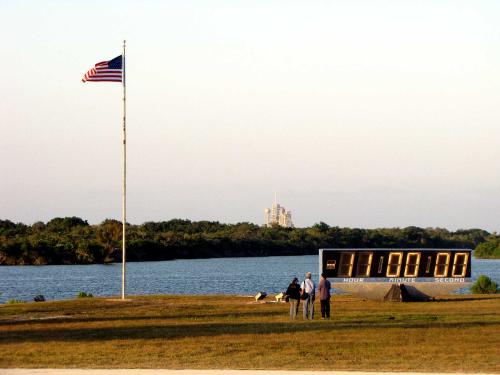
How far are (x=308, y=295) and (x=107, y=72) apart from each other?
15.4 meters

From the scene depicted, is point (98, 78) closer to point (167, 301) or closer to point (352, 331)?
point (167, 301)

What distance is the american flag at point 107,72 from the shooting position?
46.0m

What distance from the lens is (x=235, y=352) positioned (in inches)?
1048

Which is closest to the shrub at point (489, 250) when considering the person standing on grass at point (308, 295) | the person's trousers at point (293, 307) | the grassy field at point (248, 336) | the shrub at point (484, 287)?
the shrub at point (484, 287)

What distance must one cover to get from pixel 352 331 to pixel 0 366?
12364 millimetres

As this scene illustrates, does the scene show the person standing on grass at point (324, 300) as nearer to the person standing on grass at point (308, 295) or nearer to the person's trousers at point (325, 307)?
the person's trousers at point (325, 307)

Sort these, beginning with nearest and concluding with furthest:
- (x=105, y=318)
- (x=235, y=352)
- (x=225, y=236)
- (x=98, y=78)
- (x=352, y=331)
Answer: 1. (x=235, y=352)
2. (x=352, y=331)
3. (x=105, y=318)
4. (x=98, y=78)
5. (x=225, y=236)

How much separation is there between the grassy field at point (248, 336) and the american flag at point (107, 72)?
9.87m

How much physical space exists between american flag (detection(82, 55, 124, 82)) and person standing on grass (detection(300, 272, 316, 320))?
14639 mm

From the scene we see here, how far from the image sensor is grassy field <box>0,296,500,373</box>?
24578 mm

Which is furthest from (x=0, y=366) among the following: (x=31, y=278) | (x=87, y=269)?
(x=87, y=269)

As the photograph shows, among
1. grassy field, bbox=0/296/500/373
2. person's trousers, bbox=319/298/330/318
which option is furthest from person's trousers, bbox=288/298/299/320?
person's trousers, bbox=319/298/330/318

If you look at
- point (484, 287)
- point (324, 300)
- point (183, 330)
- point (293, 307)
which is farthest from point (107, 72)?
point (484, 287)

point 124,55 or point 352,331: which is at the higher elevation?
point 124,55
